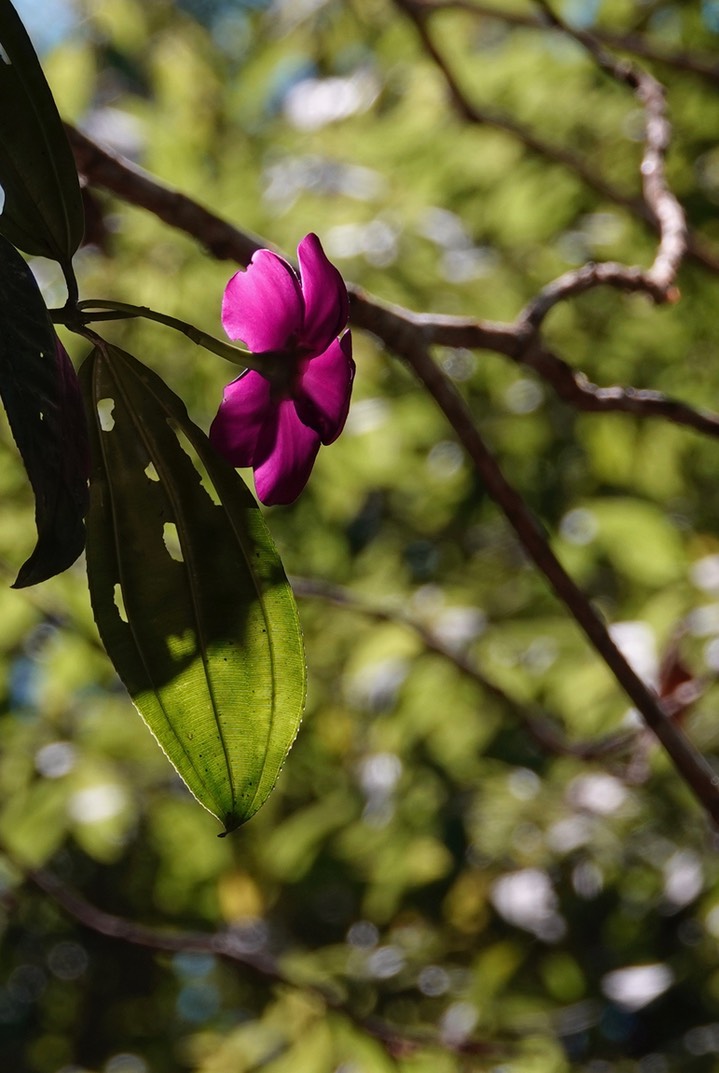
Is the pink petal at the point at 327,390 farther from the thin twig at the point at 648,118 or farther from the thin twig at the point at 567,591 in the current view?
the thin twig at the point at 648,118

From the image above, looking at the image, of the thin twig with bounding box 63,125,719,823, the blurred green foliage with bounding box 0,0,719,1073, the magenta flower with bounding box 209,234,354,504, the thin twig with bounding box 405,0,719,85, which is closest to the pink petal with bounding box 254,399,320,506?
the magenta flower with bounding box 209,234,354,504

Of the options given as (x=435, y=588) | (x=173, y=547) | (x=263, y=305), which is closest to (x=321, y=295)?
(x=263, y=305)

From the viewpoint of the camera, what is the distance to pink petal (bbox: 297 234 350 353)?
0.42 m

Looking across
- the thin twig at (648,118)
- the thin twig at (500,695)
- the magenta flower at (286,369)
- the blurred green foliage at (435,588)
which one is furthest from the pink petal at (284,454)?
the blurred green foliage at (435,588)

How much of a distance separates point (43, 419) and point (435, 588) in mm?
1268

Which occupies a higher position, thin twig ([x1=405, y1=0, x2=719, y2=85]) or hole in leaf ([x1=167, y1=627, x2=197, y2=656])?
thin twig ([x1=405, y1=0, x2=719, y2=85])

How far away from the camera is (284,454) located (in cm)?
44

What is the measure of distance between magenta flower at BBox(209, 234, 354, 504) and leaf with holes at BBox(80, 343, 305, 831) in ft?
0.05

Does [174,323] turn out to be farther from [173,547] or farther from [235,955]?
[235,955]

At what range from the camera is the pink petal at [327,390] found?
1.41ft

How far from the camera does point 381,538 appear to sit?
76.3 inches

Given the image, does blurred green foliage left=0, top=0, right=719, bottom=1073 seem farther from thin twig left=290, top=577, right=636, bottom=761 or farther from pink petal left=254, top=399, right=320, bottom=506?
pink petal left=254, top=399, right=320, bottom=506

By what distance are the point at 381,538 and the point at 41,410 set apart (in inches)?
63.0

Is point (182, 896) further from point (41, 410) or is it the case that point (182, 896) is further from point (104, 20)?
point (41, 410)
